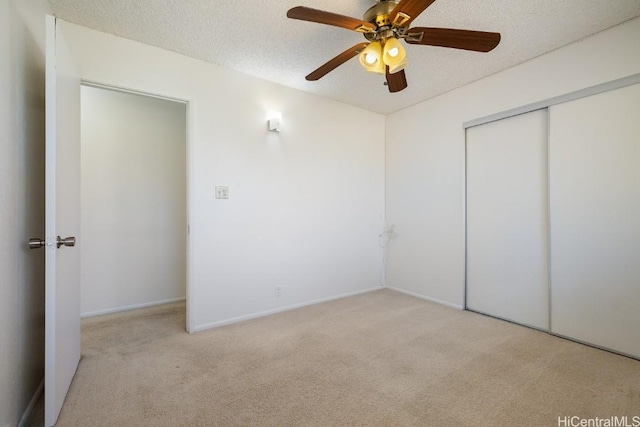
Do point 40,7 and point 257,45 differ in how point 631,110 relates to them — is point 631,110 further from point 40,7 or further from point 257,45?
point 40,7

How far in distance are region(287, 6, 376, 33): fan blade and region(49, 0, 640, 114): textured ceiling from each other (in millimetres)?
369

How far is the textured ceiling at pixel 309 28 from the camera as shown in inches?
75.5

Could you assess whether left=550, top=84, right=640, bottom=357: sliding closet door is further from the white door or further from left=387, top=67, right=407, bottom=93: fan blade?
the white door

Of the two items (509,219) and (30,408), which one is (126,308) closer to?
(30,408)

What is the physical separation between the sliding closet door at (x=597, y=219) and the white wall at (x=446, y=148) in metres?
0.25

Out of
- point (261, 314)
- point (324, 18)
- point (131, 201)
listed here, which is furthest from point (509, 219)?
point (131, 201)

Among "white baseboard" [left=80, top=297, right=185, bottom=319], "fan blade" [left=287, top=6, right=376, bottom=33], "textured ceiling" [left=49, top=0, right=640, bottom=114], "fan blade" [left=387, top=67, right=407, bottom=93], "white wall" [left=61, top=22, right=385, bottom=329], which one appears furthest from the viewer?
"white baseboard" [left=80, top=297, right=185, bottom=319]

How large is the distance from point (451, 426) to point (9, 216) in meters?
2.32

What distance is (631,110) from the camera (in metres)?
2.10

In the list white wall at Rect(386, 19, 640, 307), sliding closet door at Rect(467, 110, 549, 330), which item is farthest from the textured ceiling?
sliding closet door at Rect(467, 110, 549, 330)

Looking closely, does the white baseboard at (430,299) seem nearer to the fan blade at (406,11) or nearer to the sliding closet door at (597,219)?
the sliding closet door at (597,219)

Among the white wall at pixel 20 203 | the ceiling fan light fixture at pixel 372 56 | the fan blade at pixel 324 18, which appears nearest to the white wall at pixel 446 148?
the ceiling fan light fixture at pixel 372 56

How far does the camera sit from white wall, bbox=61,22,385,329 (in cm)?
249

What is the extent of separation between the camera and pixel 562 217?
2.43m
